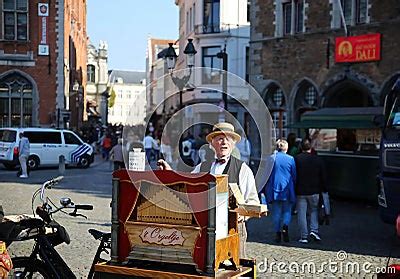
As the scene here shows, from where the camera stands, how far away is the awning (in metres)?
14.7

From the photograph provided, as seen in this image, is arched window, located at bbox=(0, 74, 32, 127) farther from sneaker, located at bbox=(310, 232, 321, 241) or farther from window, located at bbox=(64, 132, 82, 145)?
sneaker, located at bbox=(310, 232, 321, 241)

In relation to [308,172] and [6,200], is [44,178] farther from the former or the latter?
[308,172]

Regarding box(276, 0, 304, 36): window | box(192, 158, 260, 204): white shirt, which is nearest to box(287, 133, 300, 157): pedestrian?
box(192, 158, 260, 204): white shirt

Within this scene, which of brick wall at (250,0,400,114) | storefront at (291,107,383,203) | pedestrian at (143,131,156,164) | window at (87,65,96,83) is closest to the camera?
pedestrian at (143,131,156,164)

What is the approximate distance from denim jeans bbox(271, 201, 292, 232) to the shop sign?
5886mm

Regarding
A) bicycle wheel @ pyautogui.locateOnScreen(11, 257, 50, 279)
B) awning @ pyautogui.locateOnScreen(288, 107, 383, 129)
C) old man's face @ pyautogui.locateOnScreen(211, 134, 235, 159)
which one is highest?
awning @ pyautogui.locateOnScreen(288, 107, 383, 129)

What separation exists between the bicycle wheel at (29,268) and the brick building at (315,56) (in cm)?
1722

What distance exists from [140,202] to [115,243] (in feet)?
1.15

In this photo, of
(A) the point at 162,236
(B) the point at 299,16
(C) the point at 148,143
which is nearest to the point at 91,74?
A: (B) the point at 299,16

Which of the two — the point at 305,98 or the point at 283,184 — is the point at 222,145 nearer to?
the point at 283,184

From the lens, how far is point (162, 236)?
13.5 feet

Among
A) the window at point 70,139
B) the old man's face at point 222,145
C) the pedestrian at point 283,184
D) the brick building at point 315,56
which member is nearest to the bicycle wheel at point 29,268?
the old man's face at point 222,145

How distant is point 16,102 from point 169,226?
99.7 feet

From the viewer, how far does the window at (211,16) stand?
41.3 metres
